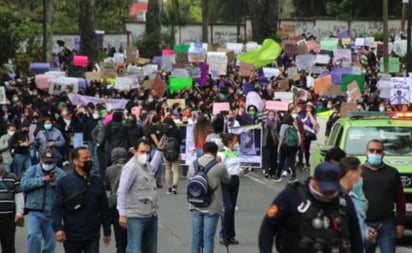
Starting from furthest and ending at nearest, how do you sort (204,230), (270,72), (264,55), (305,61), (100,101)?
(270,72) → (305,61) → (264,55) → (100,101) → (204,230)

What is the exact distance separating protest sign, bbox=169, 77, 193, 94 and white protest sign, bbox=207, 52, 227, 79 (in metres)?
1.62

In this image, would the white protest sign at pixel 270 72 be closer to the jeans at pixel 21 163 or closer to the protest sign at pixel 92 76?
the protest sign at pixel 92 76

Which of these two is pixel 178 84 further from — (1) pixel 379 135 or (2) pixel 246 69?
A: (1) pixel 379 135

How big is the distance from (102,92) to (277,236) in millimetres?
24890

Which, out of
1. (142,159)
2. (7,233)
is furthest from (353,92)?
(142,159)

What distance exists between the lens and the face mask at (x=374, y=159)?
1177 centimetres

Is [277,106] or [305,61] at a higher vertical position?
[305,61]

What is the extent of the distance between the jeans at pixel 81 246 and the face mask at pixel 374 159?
9.44 feet

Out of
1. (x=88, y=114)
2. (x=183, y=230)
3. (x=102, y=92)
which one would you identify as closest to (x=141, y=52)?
(x=102, y=92)

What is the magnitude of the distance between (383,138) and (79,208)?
652 cm

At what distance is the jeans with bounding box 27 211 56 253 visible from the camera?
42.3 ft

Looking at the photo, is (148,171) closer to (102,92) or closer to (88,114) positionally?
(88,114)

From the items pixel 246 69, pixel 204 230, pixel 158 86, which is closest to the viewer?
pixel 204 230

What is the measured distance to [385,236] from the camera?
11.8 m
